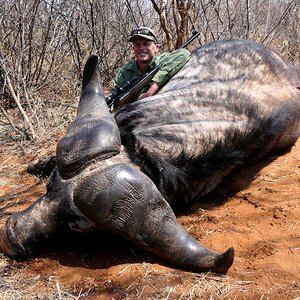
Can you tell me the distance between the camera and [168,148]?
118 inches

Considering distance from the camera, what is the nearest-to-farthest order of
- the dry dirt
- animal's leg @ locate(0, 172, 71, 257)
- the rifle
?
the dry dirt < animal's leg @ locate(0, 172, 71, 257) < the rifle

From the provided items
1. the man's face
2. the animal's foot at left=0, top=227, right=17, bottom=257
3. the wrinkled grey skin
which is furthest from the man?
the animal's foot at left=0, top=227, right=17, bottom=257

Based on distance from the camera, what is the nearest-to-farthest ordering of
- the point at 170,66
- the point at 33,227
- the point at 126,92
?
the point at 33,227 → the point at 170,66 → the point at 126,92

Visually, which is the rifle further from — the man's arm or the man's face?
the man's face

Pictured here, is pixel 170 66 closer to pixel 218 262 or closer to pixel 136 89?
pixel 136 89

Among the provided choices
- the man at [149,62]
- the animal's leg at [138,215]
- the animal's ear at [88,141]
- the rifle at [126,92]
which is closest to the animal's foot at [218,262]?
the animal's leg at [138,215]

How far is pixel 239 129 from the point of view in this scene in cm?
341

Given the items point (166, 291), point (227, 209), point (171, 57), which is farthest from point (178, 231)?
point (171, 57)

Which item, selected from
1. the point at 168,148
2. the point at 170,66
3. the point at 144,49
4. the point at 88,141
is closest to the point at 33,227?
the point at 88,141

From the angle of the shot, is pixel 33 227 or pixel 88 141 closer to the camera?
pixel 88 141

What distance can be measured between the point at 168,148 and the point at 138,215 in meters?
0.67

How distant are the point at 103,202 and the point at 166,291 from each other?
0.56 meters

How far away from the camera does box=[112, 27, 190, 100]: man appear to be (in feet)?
13.2

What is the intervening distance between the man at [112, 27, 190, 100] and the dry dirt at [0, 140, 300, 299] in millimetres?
1113
